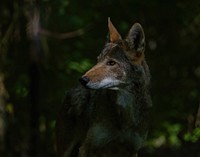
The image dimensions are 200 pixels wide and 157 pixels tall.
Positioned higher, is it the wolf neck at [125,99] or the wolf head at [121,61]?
the wolf head at [121,61]

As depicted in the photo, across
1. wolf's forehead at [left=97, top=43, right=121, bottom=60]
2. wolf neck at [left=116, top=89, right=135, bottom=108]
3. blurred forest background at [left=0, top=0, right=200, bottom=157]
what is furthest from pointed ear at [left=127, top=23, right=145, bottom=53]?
blurred forest background at [left=0, top=0, right=200, bottom=157]

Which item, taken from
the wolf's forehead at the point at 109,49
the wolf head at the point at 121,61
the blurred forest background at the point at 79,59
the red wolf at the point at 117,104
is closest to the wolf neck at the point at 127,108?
the red wolf at the point at 117,104

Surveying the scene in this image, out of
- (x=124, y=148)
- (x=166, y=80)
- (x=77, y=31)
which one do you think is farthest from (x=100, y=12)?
(x=124, y=148)

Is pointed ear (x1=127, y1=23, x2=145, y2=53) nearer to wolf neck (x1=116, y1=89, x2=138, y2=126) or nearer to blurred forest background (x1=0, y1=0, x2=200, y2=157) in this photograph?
wolf neck (x1=116, y1=89, x2=138, y2=126)

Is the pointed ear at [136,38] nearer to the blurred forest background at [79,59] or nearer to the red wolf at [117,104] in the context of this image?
the red wolf at [117,104]

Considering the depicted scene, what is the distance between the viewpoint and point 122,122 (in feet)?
32.0

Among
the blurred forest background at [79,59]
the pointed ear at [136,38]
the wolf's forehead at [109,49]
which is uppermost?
the pointed ear at [136,38]

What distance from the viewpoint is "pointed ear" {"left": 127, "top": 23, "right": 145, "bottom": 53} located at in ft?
31.4

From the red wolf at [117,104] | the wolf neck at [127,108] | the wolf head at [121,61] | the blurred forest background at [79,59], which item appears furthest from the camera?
the blurred forest background at [79,59]

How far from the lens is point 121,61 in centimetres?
955

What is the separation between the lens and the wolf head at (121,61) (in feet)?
30.5

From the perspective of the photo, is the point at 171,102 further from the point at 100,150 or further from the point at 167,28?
the point at 100,150

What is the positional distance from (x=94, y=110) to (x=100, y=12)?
274 inches

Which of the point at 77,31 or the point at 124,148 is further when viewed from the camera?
the point at 77,31
